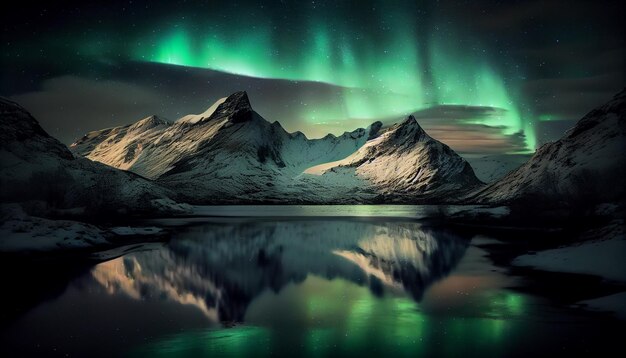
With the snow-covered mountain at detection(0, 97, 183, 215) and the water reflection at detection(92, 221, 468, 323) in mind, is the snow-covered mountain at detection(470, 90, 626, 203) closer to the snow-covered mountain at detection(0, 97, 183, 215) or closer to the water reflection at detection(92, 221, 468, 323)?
the water reflection at detection(92, 221, 468, 323)

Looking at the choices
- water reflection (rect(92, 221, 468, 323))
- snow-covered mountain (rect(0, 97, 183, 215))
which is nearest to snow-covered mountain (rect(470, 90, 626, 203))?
water reflection (rect(92, 221, 468, 323))

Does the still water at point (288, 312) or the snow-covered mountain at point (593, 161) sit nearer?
the still water at point (288, 312)

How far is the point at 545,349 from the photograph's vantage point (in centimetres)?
1619

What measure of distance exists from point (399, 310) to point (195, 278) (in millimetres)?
15712

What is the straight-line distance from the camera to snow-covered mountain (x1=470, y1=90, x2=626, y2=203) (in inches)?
2972

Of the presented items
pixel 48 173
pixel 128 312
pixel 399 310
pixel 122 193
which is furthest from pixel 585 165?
pixel 122 193

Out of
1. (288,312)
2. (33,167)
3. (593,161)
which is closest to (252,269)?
(288,312)

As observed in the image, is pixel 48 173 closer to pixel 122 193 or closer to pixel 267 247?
pixel 267 247

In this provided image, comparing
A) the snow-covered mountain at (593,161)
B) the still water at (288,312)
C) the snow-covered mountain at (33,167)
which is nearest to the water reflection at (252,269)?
the still water at (288,312)

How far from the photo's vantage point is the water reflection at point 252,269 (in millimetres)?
27047

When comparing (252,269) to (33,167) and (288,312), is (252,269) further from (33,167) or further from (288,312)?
(33,167)

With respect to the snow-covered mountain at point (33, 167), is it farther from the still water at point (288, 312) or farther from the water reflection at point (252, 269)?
the still water at point (288, 312)

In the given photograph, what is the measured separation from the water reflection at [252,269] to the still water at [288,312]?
5.8 inches

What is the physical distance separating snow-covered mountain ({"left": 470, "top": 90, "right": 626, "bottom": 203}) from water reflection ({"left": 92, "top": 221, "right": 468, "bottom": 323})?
117 feet
